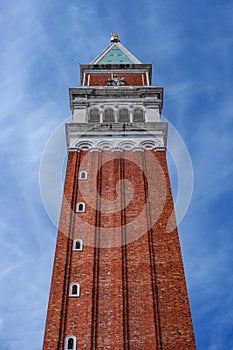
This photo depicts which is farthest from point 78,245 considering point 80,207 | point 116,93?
point 116,93

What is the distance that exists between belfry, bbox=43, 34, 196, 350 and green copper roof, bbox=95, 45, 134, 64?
27.4 ft

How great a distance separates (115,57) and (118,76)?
6163mm

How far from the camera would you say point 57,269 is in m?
23.5

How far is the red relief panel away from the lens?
4084cm

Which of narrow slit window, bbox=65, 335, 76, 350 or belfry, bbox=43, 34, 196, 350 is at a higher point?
belfry, bbox=43, 34, 196, 350

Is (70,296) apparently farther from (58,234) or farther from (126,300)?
(58,234)

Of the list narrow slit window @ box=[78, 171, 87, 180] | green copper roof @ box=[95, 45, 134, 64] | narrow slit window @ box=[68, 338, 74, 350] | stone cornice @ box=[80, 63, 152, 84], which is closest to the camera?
narrow slit window @ box=[68, 338, 74, 350]

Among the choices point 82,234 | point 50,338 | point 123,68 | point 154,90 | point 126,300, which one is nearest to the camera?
point 50,338

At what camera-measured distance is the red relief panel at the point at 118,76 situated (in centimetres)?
4084

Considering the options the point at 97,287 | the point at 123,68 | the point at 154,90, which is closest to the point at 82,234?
the point at 97,287

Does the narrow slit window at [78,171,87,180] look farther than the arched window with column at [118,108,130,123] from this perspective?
No

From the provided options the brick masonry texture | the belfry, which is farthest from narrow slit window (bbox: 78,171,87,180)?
the brick masonry texture

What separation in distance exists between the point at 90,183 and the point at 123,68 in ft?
53.0

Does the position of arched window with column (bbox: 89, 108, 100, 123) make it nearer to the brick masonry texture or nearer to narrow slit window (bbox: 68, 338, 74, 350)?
the brick masonry texture
